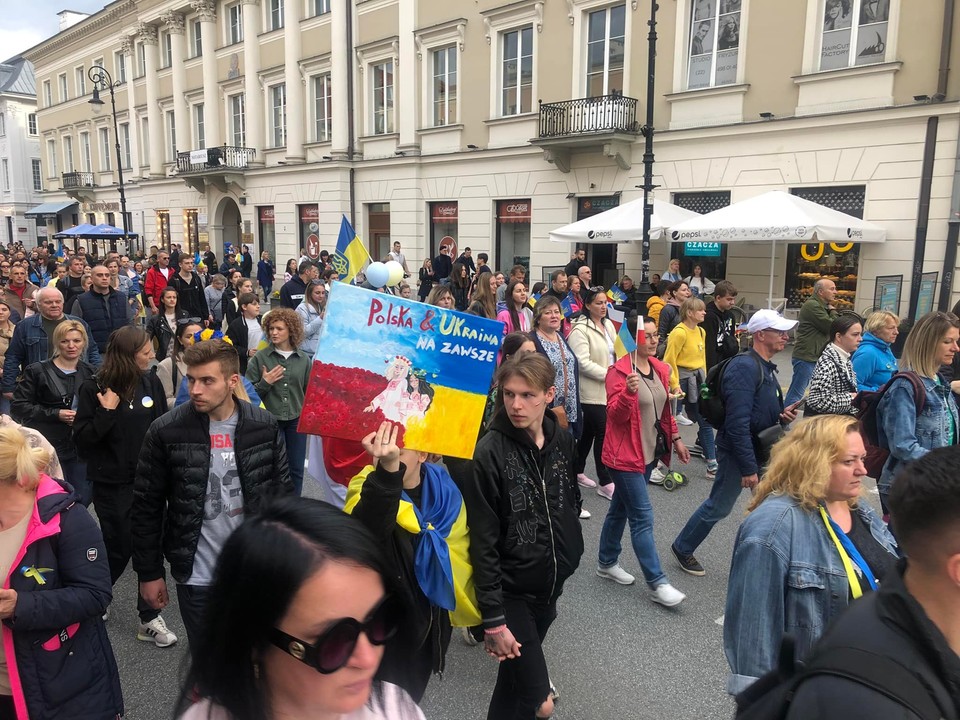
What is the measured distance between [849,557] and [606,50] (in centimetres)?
1761

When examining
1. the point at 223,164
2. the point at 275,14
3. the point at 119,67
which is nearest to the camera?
the point at 275,14

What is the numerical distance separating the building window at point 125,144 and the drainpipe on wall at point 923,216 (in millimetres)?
38325

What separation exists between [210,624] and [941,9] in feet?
52.6

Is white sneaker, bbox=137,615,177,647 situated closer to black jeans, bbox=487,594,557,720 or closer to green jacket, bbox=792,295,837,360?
black jeans, bbox=487,594,557,720

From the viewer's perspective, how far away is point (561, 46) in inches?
720

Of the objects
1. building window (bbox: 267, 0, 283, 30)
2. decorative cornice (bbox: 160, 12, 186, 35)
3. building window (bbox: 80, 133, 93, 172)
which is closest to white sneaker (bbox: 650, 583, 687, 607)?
building window (bbox: 267, 0, 283, 30)

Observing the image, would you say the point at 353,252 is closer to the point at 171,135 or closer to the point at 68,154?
the point at 171,135

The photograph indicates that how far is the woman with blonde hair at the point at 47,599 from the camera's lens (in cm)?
230

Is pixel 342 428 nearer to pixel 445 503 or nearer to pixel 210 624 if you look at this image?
pixel 445 503

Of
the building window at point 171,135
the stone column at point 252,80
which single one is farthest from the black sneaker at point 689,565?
the building window at point 171,135

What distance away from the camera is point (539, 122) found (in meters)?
18.7

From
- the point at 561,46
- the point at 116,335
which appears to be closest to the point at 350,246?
the point at 116,335

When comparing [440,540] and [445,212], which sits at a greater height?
[445,212]

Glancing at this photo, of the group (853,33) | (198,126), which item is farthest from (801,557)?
(198,126)
